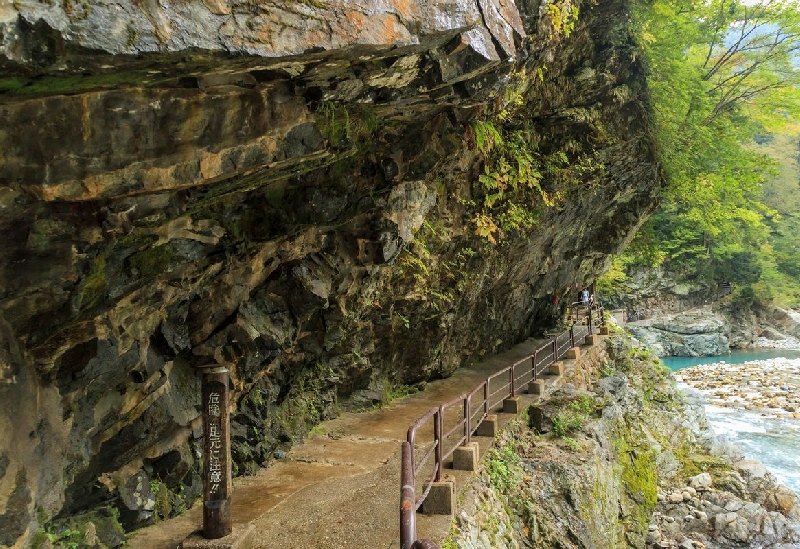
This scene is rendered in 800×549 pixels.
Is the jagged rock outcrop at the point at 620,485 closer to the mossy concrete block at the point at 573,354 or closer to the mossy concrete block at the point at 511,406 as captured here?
the mossy concrete block at the point at 511,406

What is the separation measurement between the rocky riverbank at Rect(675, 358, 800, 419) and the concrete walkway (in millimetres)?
20020

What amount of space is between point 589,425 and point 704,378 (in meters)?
22.0

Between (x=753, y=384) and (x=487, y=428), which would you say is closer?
(x=487, y=428)

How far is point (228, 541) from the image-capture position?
4945 mm

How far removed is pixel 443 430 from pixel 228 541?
183 inches

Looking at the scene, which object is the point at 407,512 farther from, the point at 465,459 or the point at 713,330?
the point at 713,330

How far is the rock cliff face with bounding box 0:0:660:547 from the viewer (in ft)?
10.6

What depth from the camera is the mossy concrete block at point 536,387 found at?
1084 cm

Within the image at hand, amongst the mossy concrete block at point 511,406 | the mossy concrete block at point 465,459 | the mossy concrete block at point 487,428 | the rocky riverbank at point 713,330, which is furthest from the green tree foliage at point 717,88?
the rocky riverbank at point 713,330

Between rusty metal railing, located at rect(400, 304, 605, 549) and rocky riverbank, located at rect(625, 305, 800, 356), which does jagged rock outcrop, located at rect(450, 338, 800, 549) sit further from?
rocky riverbank, located at rect(625, 305, 800, 356)

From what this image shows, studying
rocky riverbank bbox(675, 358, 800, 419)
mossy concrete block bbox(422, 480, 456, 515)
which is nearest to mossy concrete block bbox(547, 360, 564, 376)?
mossy concrete block bbox(422, 480, 456, 515)

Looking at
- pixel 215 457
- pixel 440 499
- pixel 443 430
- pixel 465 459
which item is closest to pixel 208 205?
pixel 215 457

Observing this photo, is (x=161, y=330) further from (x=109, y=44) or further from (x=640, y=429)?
(x=640, y=429)

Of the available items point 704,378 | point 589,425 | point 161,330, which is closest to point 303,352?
point 161,330
